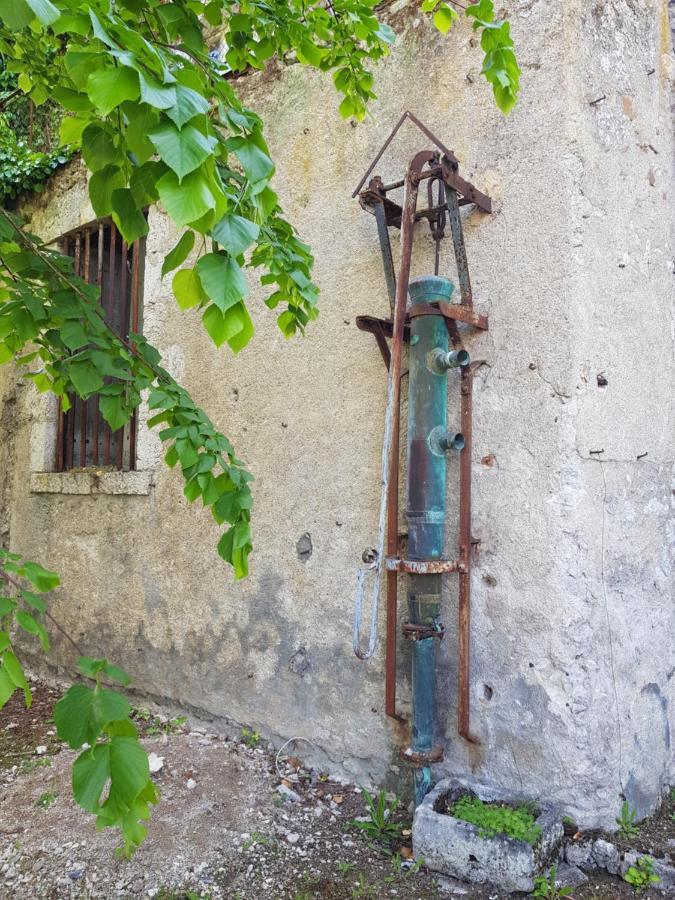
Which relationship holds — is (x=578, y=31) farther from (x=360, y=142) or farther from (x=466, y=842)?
(x=466, y=842)

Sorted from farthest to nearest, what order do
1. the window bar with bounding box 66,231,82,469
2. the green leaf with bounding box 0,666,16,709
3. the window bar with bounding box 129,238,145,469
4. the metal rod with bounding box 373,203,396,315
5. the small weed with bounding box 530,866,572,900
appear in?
the window bar with bounding box 66,231,82,469, the window bar with bounding box 129,238,145,469, the metal rod with bounding box 373,203,396,315, the small weed with bounding box 530,866,572,900, the green leaf with bounding box 0,666,16,709

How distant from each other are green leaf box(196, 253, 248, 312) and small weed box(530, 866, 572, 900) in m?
2.13

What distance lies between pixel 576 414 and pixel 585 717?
1.09 metres

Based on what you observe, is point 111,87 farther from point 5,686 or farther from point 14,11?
point 5,686

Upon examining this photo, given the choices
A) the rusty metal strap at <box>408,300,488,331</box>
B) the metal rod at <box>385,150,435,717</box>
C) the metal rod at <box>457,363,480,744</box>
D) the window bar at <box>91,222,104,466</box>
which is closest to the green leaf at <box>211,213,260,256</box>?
the metal rod at <box>385,150,435,717</box>

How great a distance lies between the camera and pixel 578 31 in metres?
2.67

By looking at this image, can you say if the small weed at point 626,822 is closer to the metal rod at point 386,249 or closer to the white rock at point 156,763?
the white rock at point 156,763

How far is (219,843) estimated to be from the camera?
8.80 feet

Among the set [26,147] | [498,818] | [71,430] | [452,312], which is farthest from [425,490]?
[26,147]

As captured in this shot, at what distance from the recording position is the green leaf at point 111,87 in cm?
99

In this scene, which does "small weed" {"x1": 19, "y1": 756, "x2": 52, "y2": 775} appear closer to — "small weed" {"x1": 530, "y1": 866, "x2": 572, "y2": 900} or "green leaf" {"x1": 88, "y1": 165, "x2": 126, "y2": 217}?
"small weed" {"x1": 530, "y1": 866, "x2": 572, "y2": 900}

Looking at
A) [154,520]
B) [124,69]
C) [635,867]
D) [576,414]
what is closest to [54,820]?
[154,520]

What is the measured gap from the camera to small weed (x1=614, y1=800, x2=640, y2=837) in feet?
8.23

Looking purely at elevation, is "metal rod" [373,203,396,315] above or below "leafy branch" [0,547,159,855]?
above
